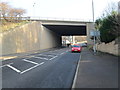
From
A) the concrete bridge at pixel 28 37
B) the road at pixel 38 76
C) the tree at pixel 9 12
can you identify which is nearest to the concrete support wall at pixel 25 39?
the concrete bridge at pixel 28 37

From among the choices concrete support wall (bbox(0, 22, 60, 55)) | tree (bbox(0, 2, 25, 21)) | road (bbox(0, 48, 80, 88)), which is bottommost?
road (bbox(0, 48, 80, 88))

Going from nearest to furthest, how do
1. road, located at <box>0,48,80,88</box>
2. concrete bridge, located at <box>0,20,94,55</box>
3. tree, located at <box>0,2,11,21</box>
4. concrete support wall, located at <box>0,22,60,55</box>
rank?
road, located at <box>0,48,80,88</box> < concrete support wall, located at <box>0,22,60,55</box> < concrete bridge, located at <box>0,20,94,55</box> < tree, located at <box>0,2,11,21</box>

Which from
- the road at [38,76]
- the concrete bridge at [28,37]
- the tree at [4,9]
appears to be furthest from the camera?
the tree at [4,9]

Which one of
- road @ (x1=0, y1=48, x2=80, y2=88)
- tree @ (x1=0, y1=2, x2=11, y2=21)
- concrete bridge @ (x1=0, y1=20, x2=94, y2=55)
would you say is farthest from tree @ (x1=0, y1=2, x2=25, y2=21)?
road @ (x1=0, y1=48, x2=80, y2=88)

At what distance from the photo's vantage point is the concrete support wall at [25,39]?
1092 inches

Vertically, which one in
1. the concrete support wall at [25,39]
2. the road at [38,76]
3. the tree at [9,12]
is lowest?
the road at [38,76]

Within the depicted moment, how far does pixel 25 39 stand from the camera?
110ft

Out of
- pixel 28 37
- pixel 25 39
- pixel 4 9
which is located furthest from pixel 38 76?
pixel 4 9

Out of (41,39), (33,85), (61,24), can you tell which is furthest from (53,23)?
(33,85)

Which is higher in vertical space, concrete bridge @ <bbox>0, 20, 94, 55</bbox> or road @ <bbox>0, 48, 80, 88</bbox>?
concrete bridge @ <bbox>0, 20, 94, 55</bbox>

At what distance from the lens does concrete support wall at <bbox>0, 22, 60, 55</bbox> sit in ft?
91.0

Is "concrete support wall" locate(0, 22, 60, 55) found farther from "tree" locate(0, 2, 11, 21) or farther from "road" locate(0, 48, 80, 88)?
"road" locate(0, 48, 80, 88)

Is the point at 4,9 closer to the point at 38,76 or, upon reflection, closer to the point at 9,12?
the point at 9,12

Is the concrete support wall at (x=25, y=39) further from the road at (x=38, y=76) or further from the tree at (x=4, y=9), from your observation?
the road at (x=38, y=76)
